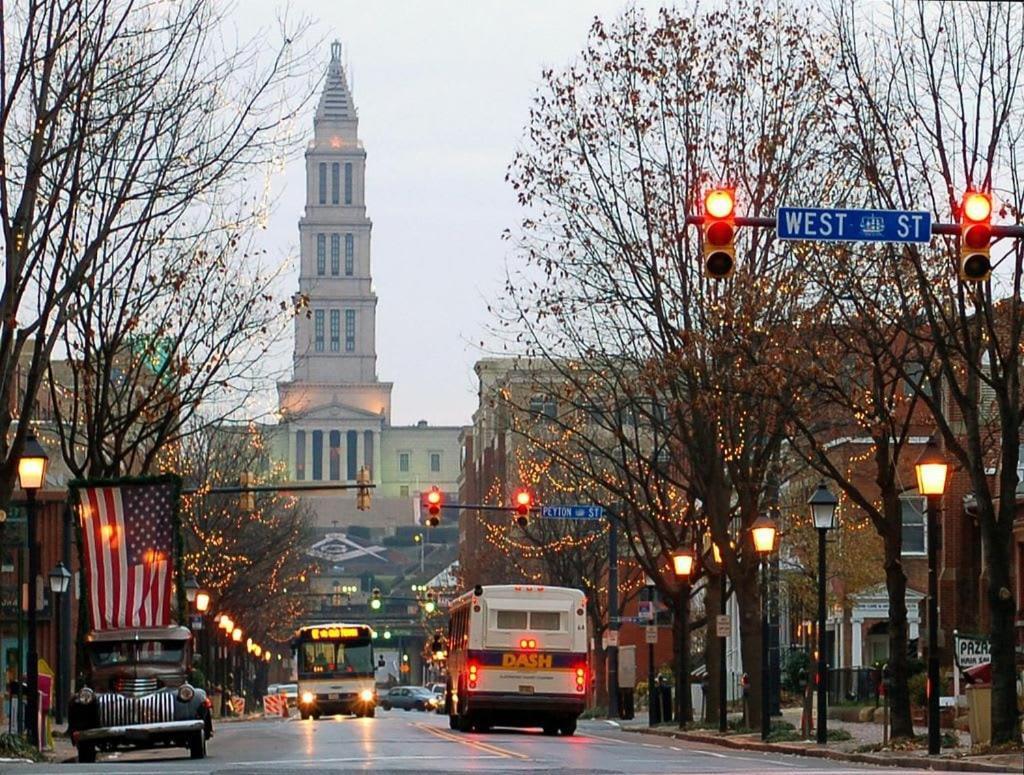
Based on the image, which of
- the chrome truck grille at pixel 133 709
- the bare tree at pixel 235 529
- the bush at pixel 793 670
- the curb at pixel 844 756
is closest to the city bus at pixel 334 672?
the bare tree at pixel 235 529

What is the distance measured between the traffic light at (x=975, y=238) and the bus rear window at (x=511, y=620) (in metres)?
22.6

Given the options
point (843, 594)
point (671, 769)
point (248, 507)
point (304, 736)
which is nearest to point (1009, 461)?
point (671, 769)

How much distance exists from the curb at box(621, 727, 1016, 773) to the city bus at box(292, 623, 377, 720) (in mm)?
27151

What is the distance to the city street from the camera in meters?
25.4

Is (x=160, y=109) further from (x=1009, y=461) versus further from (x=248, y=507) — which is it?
(x=248, y=507)

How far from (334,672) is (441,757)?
44320 mm

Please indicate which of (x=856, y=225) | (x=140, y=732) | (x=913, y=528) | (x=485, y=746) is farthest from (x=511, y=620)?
(x=913, y=528)

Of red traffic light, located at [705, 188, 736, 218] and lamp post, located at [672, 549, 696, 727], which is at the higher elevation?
red traffic light, located at [705, 188, 736, 218]

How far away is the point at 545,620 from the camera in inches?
1800

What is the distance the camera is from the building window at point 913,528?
70500mm

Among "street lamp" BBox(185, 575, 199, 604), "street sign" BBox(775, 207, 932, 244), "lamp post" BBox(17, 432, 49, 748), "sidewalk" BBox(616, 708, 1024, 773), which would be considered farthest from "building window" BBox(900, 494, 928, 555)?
"street sign" BBox(775, 207, 932, 244)

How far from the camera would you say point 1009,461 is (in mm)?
30578

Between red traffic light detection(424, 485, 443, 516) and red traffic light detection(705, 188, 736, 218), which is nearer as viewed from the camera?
red traffic light detection(705, 188, 736, 218)

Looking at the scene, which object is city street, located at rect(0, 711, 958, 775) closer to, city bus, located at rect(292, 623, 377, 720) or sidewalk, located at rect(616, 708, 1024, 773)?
sidewalk, located at rect(616, 708, 1024, 773)
